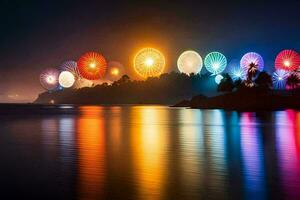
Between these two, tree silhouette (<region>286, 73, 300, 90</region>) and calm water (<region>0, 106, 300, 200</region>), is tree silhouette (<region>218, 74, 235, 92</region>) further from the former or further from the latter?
calm water (<region>0, 106, 300, 200</region>)

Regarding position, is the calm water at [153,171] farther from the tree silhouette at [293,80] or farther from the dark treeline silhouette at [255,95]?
the tree silhouette at [293,80]

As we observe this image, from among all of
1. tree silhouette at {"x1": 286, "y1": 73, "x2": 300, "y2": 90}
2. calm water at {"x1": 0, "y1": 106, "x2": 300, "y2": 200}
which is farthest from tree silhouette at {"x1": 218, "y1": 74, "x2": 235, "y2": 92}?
calm water at {"x1": 0, "y1": 106, "x2": 300, "y2": 200}

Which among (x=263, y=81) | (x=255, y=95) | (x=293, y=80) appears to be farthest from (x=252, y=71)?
(x=293, y=80)

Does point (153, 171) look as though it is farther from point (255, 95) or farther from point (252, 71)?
point (252, 71)

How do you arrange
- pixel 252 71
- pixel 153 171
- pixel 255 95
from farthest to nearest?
pixel 252 71, pixel 255 95, pixel 153 171

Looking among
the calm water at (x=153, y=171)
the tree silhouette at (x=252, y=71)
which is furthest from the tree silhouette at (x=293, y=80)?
the calm water at (x=153, y=171)

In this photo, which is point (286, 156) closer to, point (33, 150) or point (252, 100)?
point (33, 150)

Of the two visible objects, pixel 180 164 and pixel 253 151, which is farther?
pixel 253 151

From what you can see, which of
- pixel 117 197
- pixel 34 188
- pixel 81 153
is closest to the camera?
pixel 117 197

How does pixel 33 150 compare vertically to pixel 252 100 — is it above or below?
below

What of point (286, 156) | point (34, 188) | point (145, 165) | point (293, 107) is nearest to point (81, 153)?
point (145, 165)

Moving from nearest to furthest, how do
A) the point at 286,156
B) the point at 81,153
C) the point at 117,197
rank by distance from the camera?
1. the point at 117,197
2. the point at 286,156
3. the point at 81,153

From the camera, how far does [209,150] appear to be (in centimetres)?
3866

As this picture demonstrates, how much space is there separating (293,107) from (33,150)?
129 meters
